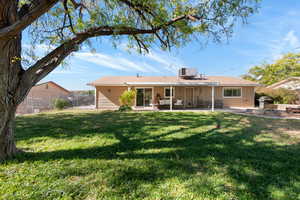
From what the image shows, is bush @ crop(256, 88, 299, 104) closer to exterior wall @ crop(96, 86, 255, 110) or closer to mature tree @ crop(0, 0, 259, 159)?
exterior wall @ crop(96, 86, 255, 110)

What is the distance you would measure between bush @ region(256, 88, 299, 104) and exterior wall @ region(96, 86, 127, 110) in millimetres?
15655

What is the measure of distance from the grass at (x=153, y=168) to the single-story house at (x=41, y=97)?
11.9m

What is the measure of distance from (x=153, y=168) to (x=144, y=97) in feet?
38.3

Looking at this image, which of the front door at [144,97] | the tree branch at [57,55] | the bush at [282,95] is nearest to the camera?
the tree branch at [57,55]

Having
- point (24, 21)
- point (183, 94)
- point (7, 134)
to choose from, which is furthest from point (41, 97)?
point (24, 21)

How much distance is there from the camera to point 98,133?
4.93m

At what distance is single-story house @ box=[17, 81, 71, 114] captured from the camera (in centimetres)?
1356

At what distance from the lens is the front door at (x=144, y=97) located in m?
14.2

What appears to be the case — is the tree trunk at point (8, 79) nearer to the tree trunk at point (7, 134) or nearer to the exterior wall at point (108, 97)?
the tree trunk at point (7, 134)

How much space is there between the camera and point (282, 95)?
15539 mm

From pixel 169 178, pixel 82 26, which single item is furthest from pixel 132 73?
pixel 169 178

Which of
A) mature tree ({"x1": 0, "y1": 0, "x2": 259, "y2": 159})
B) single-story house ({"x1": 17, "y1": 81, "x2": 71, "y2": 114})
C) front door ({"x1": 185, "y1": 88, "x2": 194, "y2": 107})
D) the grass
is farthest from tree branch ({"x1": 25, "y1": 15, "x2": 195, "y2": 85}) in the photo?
single-story house ({"x1": 17, "y1": 81, "x2": 71, "y2": 114})

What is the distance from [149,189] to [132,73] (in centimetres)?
1660

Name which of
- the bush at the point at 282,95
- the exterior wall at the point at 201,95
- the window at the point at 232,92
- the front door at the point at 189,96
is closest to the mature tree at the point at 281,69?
the bush at the point at 282,95
